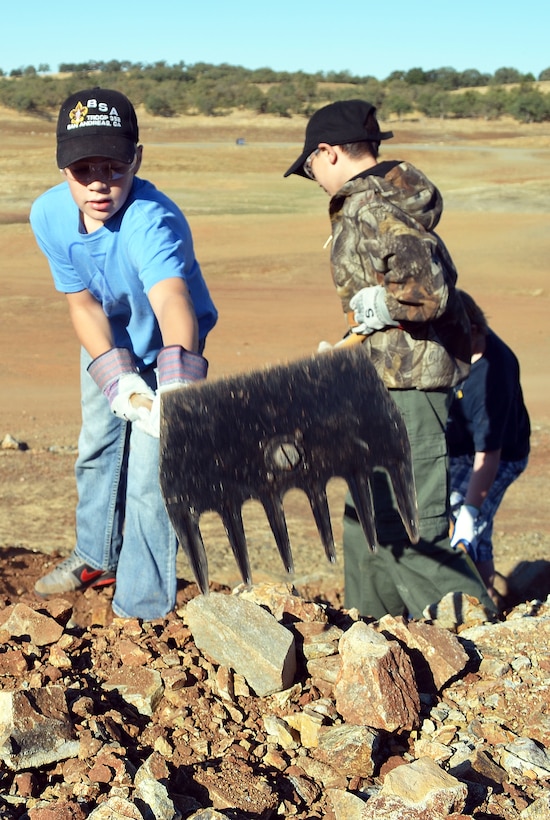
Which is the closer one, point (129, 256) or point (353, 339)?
point (129, 256)

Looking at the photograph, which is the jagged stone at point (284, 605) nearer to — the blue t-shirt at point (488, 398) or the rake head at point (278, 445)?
the rake head at point (278, 445)

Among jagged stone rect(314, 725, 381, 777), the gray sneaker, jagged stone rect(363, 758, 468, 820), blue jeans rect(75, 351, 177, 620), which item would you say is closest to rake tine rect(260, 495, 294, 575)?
jagged stone rect(314, 725, 381, 777)

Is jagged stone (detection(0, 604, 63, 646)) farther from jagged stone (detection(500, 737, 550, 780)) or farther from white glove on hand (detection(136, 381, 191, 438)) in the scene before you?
jagged stone (detection(500, 737, 550, 780))

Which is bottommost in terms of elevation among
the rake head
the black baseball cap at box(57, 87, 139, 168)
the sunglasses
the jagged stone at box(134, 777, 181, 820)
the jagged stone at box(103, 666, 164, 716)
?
the jagged stone at box(103, 666, 164, 716)

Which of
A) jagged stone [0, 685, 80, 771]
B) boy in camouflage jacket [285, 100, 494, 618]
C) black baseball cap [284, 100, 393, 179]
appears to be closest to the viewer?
jagged stone [0, 685, 80, 771]

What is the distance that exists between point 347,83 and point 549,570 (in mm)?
55486

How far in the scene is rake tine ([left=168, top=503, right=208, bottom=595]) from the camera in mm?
2734

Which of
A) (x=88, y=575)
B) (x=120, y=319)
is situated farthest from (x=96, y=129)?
(x=88, y=575)

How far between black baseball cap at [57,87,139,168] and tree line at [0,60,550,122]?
113ft

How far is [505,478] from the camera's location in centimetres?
475

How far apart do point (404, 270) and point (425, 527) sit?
1011mm

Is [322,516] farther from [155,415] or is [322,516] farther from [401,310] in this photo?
[401,310]

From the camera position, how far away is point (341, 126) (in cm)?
368

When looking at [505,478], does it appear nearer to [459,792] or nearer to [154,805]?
[459,792]
